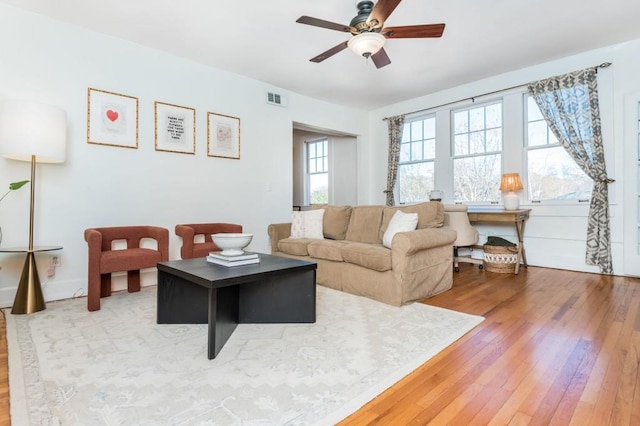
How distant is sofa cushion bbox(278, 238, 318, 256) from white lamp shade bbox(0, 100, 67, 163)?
7.49 feet

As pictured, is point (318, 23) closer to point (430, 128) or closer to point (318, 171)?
point (430, 128)

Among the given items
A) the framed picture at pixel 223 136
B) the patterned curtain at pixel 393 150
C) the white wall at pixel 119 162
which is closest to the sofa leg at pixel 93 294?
the white wall at pixel 119 162

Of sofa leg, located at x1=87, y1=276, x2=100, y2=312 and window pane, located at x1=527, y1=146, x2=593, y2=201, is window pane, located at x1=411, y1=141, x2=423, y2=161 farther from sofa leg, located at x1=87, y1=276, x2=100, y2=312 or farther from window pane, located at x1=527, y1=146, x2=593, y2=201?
sofa leg, located at x1=87, y1=276, x2=100, y2=312

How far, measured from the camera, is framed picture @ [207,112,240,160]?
4082mm

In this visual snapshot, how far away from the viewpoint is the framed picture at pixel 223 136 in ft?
A: 13.4

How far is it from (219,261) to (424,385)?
4.81 feet

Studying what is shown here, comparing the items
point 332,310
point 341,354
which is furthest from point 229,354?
point 332,310

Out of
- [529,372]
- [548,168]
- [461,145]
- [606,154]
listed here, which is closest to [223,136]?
[461,145]

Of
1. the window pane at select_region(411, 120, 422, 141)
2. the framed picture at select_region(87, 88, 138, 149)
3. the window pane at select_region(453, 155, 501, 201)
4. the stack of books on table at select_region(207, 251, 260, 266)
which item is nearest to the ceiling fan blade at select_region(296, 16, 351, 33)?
the stack of books on table at select_region(207, 251, 260, 266)

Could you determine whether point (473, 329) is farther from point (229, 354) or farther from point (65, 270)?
point (65, 270)

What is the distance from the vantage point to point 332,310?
2.60m

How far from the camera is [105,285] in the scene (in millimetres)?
3074

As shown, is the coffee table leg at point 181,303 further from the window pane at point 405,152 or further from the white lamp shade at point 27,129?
the window pane at point 405,152

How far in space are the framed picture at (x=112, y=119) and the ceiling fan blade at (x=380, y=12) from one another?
103 inches
